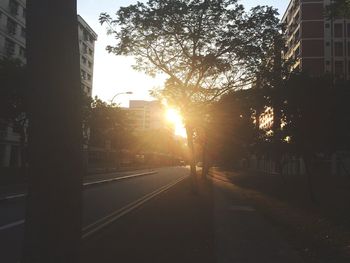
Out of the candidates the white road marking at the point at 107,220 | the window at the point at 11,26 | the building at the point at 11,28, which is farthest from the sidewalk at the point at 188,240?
the window at the point at 11,26

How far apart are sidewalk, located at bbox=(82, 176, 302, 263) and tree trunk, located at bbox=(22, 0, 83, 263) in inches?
174

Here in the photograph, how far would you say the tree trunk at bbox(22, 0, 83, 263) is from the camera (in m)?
3.30

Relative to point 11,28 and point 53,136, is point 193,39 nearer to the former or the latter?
point 53,136

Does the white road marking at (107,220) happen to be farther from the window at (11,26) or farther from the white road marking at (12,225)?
the window at (11,26)

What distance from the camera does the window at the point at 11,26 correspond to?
5472 centimetres

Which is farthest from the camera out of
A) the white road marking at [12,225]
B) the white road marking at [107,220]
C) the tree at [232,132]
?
the tree at [232,132]

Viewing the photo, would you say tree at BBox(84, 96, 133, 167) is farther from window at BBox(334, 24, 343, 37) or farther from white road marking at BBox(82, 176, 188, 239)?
window at BBox(334, 24, 343, 37)

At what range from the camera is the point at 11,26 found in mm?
55531

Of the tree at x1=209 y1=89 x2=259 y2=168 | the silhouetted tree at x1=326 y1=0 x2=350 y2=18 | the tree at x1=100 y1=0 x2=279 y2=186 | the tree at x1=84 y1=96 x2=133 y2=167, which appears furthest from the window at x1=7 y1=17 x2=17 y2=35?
the silhouetted tree at x1=326 y1=0 x2=350 y2=18

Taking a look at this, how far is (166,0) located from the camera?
21.5 meters

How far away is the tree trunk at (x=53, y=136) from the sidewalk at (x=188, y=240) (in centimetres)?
442

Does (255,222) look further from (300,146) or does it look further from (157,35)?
(157,35)

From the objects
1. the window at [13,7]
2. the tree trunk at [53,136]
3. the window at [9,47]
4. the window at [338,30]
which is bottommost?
the tree trunk at [53,136]

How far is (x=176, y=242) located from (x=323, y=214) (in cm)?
783
